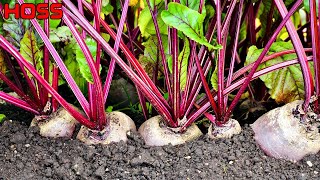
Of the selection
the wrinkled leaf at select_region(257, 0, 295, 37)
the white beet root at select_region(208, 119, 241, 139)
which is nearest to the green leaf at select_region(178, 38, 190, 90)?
the white beet root at select_region(208, 119, 241, 139)

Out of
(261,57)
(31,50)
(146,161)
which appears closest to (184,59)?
(261,57)

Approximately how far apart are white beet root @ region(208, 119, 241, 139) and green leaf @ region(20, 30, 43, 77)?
58 cm

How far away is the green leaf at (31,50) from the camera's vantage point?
4.82 ft

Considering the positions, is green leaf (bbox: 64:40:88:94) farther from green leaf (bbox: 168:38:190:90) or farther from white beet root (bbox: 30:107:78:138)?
green leaf (bbox: 168:38:190:90)

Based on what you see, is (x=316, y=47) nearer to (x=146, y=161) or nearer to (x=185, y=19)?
(x=185, y=19)

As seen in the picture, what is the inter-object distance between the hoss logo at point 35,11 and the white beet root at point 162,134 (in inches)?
18.3

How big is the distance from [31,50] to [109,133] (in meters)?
0.37

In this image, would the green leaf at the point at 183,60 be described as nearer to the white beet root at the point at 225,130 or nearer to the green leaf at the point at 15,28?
the white beet root at the point at 225,130

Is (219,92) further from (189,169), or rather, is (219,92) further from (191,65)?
(189,169)

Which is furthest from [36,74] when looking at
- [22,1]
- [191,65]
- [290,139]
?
[290,139]

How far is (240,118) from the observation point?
186cm

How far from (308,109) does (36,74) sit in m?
0.82

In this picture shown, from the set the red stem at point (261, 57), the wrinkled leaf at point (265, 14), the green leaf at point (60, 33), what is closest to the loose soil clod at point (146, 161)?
the red stem at point (261, 57)

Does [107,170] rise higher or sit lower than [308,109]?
lower
